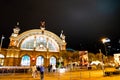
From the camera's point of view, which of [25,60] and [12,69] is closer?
[12,69]

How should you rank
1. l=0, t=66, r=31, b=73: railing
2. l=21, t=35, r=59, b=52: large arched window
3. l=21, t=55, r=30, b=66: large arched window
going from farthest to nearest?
l=21, t=35, r=59, b=52: large arched window < l=21, t=55, r=30, b=66: large arched window < l=0, t=66, r=31, b=73: railing

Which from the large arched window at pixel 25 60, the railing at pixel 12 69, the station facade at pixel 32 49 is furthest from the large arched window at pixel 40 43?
the railing at pixel 12 69

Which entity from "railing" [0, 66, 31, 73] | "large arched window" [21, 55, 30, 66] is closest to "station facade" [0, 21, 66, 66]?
"large arched window" [21, 55, 30, 66]

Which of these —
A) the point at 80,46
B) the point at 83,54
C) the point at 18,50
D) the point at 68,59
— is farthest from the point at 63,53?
the point at 80,46

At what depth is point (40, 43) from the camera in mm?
60719

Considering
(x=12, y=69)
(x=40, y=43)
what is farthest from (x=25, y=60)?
(x=12, y=69)

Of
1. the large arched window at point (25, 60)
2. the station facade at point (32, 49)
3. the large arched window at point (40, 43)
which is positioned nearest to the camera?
the station facade at point (32, 49)

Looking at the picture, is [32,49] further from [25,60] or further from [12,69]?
[12,69]

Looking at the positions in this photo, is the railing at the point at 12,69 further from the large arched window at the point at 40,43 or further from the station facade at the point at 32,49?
the large arched window at the point at 40,43

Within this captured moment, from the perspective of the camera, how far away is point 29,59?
2233 inches

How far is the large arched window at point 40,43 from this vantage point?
5861 centimetres

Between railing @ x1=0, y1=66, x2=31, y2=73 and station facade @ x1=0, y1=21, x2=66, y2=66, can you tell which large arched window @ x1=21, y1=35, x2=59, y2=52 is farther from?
railing @ x1=0, y1=66, x2=31, y2=73

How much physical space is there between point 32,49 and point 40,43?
4.87 metres

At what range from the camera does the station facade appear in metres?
52.9
